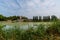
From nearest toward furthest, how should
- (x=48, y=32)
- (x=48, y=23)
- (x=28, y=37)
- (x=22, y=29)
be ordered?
1. (x=28, y=37)
2. (x=22, y=29)
3. (x=48, y=32)
4. (x=48, y=23)

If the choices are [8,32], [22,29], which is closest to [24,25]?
[22,29]

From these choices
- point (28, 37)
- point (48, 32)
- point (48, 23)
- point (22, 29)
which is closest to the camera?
point (28, 37)

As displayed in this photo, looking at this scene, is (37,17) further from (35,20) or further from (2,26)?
(2,26)

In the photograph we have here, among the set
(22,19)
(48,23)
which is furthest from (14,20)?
(48,23)

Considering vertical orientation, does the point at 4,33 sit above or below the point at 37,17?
below

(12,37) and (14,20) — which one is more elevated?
(14,20)

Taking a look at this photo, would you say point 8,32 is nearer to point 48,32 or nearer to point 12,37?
point 12,37

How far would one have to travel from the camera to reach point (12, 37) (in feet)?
22.2

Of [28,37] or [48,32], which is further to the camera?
[48,32]

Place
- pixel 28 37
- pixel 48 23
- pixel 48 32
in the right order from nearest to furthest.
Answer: pixel 28 37, pixel 48 32, pixel 48 23

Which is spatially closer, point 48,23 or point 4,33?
point 4,33

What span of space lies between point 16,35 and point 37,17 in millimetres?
1687

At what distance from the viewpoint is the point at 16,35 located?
6.76 meters

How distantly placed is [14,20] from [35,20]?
2.76 feet
